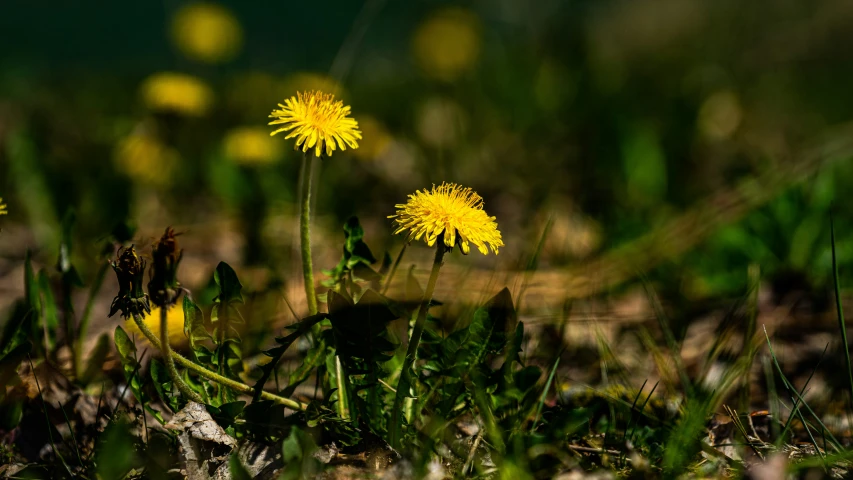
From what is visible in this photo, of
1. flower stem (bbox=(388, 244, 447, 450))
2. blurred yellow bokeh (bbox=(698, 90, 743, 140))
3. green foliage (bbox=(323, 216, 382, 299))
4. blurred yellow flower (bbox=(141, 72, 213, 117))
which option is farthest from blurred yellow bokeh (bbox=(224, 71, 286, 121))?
flower stem (bbox=(388, 244, 447, 450))

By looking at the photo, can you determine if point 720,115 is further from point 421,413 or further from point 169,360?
point 169,360

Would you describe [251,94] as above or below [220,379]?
above

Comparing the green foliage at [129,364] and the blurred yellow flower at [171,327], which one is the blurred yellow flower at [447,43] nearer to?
the blurred yellow flower at [171,327]

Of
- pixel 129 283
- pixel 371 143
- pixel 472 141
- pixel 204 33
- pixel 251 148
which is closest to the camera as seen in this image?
pixel 129 283

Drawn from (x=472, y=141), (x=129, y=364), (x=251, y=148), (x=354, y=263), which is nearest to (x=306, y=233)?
(x=354, y=263)

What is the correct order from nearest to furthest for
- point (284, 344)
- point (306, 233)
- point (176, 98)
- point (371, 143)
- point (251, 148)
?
point (284, 344) → point (306, 233) → point (176, 98) → point (251, 148) → point (371, 143)

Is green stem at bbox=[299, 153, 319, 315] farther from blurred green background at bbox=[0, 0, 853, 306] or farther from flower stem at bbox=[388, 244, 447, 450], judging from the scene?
blurred green background at bbox=[0, 0, 853, 306]
